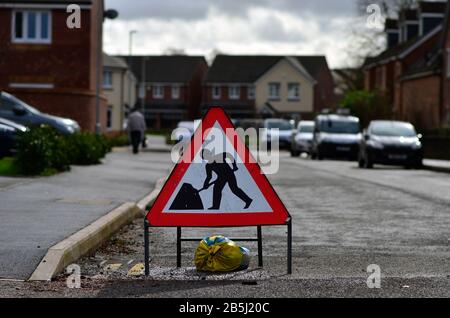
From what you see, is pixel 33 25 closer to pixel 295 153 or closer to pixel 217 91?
pixel 295 153

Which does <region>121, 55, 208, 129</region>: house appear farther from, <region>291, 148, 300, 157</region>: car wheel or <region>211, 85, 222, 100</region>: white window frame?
<region>291, 148, 300, 157</region>: car wheel

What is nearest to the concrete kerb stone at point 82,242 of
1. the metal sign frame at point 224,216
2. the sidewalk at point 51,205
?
the sidewalk at point 51,205

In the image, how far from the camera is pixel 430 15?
6850 centimetres

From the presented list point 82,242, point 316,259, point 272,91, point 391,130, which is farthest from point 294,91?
point 82,242

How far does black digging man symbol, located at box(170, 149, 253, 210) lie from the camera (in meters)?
9.45

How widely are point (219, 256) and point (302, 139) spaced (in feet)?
134

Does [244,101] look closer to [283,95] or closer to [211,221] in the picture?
[283,95]

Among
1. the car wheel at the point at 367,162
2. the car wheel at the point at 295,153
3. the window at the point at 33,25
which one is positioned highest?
the window at the point at 33,25

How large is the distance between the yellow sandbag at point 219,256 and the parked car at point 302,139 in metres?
38.9

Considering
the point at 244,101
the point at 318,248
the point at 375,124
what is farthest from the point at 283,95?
the point at 318,248

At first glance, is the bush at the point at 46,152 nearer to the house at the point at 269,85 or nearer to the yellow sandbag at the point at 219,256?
the yellow sandbag at the point at 219,256

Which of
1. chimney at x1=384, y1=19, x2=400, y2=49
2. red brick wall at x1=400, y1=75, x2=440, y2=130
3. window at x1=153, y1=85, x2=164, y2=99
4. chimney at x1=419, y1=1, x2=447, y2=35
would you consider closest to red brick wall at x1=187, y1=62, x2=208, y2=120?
window at x1=153, y1=85, x2=164, y2=99

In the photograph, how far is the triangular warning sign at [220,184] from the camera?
9.45 m

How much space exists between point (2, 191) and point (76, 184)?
2.87m
